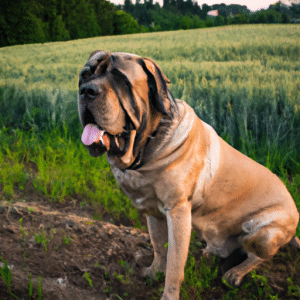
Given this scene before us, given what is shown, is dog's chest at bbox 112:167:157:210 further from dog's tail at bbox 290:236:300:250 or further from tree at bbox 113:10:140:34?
tree at bbox 113:10:140:34

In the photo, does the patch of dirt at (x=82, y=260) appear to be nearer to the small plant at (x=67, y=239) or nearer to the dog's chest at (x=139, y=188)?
the small plant at (x=67, y=239)

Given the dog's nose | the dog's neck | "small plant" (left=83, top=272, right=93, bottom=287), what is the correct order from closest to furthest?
the dog's nose, the dog's neck, "small plant" (left=83, top=272, right=93, bottom=287)

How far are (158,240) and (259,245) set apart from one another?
0.63m

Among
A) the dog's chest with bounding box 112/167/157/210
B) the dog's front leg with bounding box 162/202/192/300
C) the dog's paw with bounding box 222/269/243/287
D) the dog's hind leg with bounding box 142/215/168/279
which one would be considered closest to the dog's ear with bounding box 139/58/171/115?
the dog's chest with bounding box 112/167/157/210

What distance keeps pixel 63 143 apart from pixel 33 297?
2.53m

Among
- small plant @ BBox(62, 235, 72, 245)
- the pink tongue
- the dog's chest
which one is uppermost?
the pink tongue

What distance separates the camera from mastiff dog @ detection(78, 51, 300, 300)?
145 centimetres

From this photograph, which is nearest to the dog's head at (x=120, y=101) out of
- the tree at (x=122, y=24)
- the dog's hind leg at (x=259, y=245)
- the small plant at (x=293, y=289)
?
the dog's hind leg at (x=259, y=245)

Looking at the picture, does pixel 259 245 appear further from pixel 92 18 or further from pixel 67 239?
pixel 92 18

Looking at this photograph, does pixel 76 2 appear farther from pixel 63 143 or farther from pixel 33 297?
pixel 33 297

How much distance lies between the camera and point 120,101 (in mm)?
1432

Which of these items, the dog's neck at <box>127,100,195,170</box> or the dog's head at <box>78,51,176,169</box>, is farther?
the dog's neck at <box>127,100,195,170</box>

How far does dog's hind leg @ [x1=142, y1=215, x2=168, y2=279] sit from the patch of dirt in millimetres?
103

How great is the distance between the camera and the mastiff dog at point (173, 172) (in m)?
1.45
